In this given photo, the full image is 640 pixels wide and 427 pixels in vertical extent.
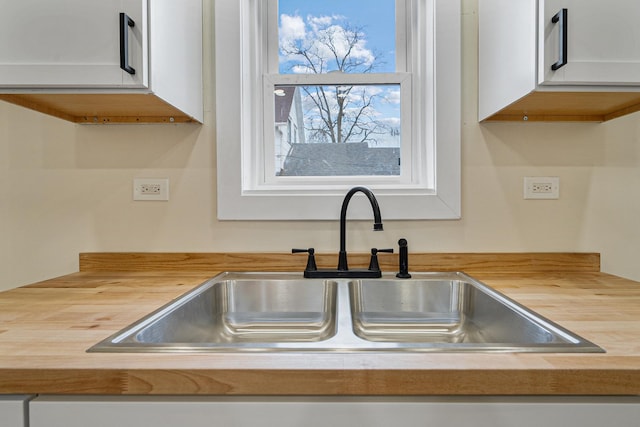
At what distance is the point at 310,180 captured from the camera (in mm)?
1461

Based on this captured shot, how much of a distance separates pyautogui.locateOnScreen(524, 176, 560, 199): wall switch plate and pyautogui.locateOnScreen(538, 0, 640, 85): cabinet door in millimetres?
424

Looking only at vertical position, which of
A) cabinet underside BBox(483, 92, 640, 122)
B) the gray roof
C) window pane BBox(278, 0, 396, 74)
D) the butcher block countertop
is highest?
window pane BBox(278, 0, 396, 74)

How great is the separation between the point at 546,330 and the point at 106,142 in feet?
4.79

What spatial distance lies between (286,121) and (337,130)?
0.21 metres

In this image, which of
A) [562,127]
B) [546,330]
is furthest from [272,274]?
[562,127]

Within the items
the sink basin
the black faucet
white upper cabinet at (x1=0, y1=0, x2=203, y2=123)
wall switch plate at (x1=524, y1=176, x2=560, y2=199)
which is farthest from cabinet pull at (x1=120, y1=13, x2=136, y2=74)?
wall switch plate at (x1=524, y1=176, x2=560, y2=199)

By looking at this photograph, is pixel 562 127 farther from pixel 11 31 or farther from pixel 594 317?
pixel 11 31

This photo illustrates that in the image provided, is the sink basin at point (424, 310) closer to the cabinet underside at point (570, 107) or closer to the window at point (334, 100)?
the window at point (334, 100)

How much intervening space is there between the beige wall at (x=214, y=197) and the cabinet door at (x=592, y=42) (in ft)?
1.21

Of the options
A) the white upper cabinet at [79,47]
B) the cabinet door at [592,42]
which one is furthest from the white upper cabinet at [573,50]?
the white upper cabinet at [79,47]

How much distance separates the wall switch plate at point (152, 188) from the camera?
132 centimetres

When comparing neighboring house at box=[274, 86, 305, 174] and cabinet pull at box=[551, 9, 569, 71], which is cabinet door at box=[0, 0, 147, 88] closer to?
neighboring house at box=[274, 86, 305, 174]

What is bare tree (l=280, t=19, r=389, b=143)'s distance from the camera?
148cm

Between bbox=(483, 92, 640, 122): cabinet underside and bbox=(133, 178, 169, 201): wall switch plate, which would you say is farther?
bbox=(133, 178, 169, 201): wall switch plate
